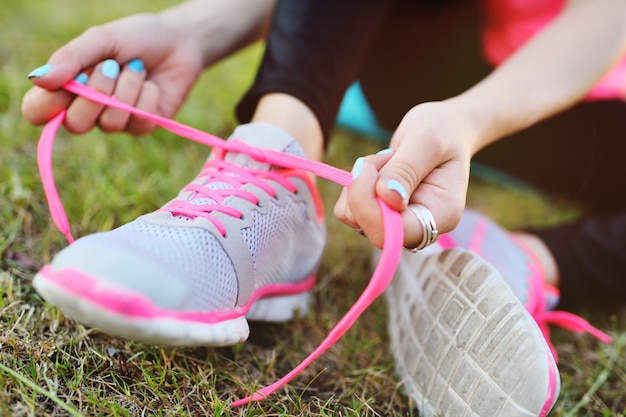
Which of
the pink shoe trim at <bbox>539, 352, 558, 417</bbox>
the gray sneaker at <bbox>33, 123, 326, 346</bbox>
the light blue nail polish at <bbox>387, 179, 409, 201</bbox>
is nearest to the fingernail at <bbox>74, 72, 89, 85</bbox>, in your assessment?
the gray sneaker at <bbox>33, 123, 326, 346</bbox>

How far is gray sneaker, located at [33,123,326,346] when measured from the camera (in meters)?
0.64

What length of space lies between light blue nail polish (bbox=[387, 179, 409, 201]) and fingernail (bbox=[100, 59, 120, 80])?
59cm

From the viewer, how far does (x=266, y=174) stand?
0.97 m

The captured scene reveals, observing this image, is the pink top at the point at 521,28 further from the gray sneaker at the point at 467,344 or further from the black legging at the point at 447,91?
the gray sneaker at the point at 467,344

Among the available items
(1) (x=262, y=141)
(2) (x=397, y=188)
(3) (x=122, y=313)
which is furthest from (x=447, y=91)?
(3) (x=122, y=313)

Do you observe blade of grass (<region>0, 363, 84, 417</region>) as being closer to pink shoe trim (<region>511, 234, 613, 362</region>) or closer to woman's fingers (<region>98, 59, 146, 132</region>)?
woman's fingers (<region>98, 59, 146, 132</region>)

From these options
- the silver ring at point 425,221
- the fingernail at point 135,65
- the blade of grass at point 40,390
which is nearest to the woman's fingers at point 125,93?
the fingernail at point 135,65

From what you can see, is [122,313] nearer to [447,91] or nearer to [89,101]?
[89,101]

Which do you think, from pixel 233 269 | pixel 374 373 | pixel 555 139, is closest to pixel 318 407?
pixel 374 373

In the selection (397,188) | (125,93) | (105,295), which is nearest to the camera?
(105,295)

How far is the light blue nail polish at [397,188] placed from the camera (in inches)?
28.6

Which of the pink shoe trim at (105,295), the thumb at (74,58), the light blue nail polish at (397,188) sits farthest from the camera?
the thumb at (74,58)

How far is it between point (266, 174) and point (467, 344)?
41 cm

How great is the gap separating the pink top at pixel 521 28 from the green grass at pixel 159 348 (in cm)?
40
